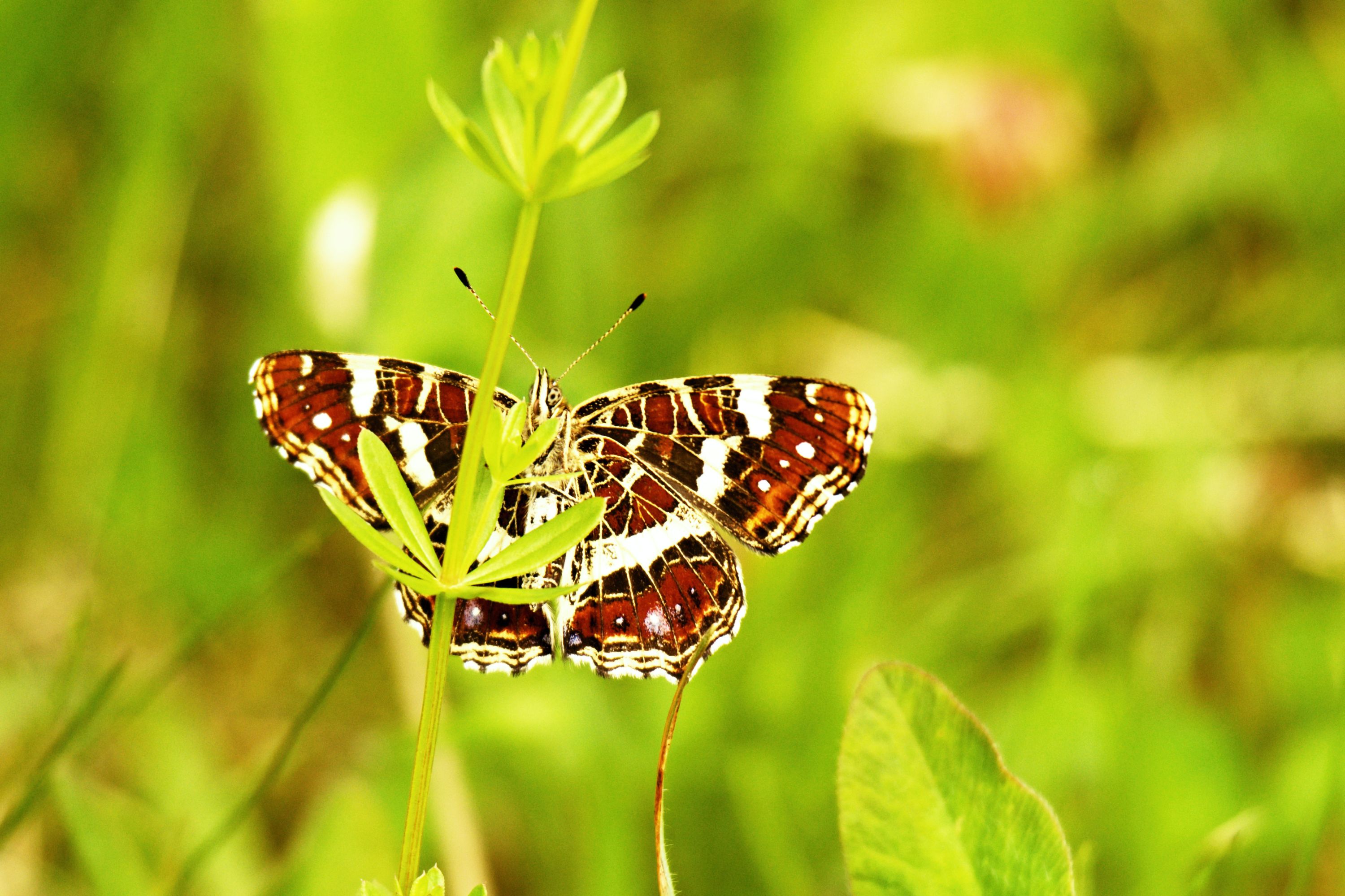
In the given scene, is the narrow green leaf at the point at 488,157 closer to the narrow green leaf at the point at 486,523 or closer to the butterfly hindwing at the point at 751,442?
the narrow green leaf at the point at 486,523

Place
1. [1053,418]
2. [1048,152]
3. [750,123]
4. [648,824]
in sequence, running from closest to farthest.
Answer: [648,824]
[1053,418]
[1048,152]
[750,123]

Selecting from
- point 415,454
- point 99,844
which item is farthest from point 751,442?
point 99,844

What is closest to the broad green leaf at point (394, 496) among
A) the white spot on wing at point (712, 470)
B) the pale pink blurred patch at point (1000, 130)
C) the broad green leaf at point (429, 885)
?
the broad green leaf at point (429, 885)

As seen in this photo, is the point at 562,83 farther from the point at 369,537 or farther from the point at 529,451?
the point at 369,537

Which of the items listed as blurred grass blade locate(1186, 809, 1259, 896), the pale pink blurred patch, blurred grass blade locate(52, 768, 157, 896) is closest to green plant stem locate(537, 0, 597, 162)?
blurred grass blade locate(1186, 809, 1259, 896)

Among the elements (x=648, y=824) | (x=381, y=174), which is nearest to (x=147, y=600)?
(x=381, y=174)

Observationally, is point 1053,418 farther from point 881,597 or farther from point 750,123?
point 750,123
